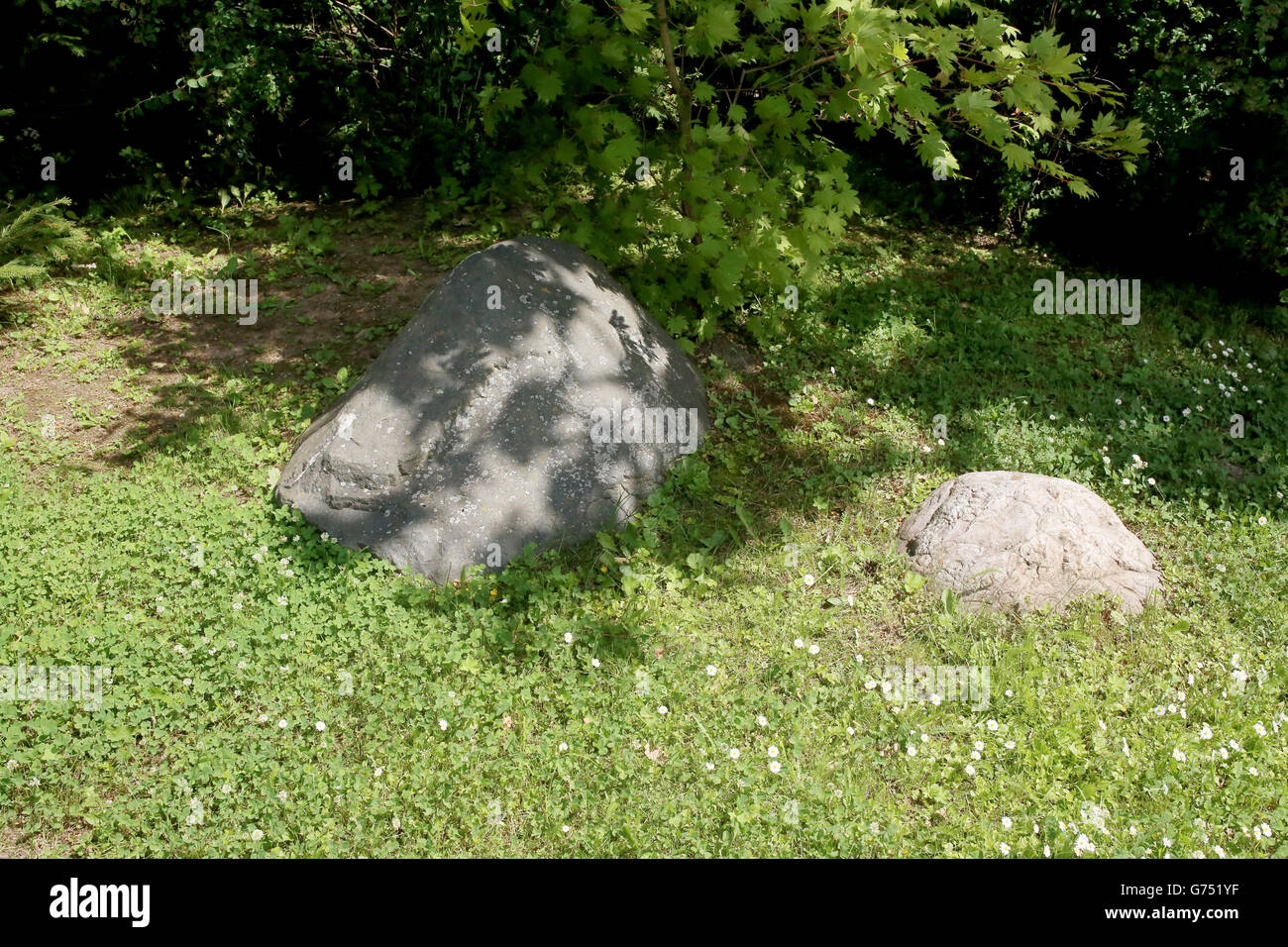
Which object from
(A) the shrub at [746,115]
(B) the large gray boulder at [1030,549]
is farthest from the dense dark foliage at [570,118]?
(B) the large gray boulder at [1030,549]

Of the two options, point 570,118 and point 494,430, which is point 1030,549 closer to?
point 494,430

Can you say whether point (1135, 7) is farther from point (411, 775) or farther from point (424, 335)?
point (411, 775)

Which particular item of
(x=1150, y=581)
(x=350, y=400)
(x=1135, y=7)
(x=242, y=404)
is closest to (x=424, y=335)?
(x=350, y=400)

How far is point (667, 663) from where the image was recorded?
4.13 metres

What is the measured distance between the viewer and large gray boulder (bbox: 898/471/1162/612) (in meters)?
4.43

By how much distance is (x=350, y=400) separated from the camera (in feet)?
15.9

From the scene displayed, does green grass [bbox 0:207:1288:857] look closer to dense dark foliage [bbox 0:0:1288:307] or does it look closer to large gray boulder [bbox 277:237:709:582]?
large gray boulder [bbox 277:237:709:582]

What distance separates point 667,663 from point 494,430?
4.94 feet

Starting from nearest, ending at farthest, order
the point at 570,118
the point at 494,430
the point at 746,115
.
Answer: the point at 494,430 < the point at 570,118 < the point at 746,115

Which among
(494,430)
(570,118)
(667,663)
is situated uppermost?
(570,118)

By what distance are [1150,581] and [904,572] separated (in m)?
1.15

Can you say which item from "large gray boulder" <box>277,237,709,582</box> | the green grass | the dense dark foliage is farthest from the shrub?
the green grass

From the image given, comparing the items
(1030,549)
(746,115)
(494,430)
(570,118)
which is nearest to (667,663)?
(494,430)

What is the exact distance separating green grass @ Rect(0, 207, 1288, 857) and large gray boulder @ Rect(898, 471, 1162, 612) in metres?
0.12
